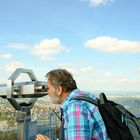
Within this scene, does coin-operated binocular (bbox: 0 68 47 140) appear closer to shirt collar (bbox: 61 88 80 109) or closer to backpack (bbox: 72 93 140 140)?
shirt collar (bbox: 61 88 80 109)

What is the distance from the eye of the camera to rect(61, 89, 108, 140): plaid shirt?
316 cm


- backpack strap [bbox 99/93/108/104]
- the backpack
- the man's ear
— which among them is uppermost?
the man's ear

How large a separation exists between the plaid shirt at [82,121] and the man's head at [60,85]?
0.15 m

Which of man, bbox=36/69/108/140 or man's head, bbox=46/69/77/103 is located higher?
man's head, bbox=46/69/77/103

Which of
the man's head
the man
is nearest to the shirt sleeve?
the man

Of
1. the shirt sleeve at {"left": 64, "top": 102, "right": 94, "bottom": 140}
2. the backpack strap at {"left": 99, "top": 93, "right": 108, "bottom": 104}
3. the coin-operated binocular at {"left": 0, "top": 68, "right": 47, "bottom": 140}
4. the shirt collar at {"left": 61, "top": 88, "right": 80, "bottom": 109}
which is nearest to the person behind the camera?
the shirt sleeve at {"left": 64, "top": 102, "right": 94, "bottom": 140}

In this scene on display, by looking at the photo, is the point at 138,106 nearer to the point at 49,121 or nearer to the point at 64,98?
the point at 49,121

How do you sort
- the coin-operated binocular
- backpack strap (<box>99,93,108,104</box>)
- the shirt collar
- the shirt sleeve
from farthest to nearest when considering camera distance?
the coin-operated binocular < backpack strap (<box>99,93,108,104</box>) < the shirt collar < the shirt sleeve

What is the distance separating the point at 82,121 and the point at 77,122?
38mm

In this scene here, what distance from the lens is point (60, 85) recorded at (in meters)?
3.44

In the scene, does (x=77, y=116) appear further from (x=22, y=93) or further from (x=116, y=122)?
(x=22, y=93)

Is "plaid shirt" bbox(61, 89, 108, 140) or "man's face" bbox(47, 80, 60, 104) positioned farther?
"man's face" bbox(47, 80, 60, 104)

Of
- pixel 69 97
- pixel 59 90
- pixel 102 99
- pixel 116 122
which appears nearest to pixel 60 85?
pixel 59 90

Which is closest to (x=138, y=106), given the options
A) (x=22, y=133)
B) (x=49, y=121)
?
(x=49, y=121)
